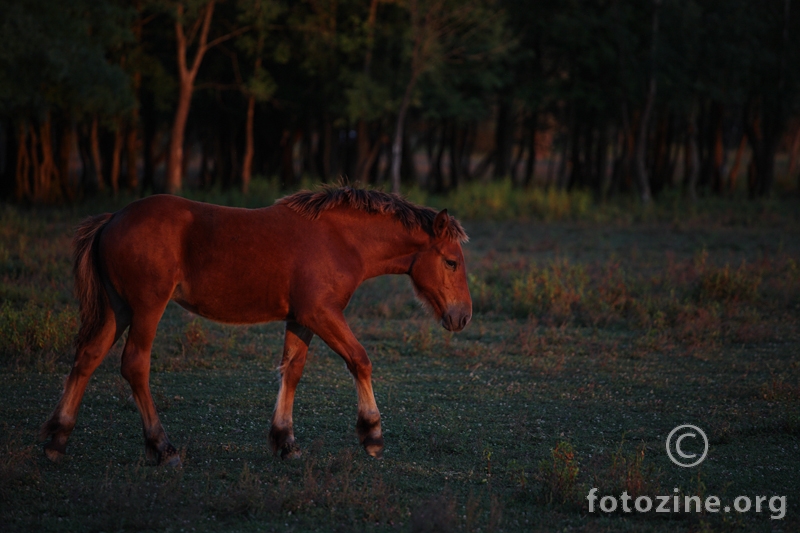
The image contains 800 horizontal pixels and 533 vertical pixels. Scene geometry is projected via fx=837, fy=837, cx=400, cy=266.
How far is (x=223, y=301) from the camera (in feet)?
20.8

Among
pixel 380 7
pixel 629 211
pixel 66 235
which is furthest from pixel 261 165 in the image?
pixel 66 235

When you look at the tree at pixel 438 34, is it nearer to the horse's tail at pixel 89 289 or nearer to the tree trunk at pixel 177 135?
the tree trunk at pixel 177 135

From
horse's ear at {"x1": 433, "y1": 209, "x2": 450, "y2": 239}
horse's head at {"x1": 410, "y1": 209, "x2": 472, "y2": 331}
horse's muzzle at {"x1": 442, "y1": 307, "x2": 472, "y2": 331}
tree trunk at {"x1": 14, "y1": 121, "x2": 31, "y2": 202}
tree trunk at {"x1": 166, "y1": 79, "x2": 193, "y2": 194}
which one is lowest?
tree trunk at {"x1": 14, "y1": 121, "x2": 31, "y2": 202}

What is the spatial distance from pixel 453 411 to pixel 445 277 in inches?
63.6

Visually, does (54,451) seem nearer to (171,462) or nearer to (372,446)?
(171,462)

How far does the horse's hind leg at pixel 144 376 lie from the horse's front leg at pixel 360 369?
1242 mm

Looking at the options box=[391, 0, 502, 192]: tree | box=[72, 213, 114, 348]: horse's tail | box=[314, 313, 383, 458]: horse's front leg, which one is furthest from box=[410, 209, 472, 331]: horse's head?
box=[391, 0, 502, 192]: tree

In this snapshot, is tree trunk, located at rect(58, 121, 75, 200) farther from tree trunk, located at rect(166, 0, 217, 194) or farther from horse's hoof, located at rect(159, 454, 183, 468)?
horse's hoof, located at rect(159, 454, 183, 468)

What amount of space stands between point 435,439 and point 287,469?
1340mm

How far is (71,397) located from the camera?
6105mm

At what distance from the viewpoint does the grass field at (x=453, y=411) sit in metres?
5.35

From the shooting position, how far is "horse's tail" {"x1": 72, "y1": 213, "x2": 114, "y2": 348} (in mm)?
6207

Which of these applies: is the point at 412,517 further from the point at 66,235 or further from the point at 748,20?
the point at 748,20

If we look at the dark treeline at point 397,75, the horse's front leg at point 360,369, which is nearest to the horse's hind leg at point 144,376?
the horse's front leg at point 360,369
